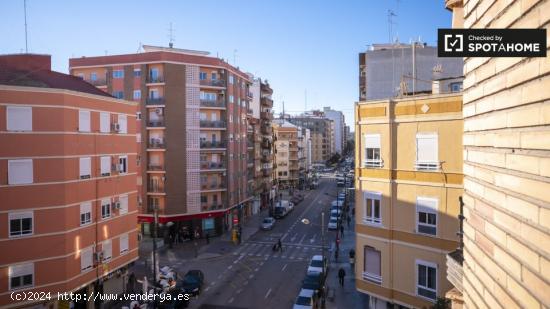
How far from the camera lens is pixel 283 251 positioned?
137 feet

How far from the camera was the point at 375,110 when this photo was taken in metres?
19.1

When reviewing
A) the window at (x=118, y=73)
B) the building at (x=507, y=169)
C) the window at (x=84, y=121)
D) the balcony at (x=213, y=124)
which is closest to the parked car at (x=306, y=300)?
the window at (x=84, y=121)

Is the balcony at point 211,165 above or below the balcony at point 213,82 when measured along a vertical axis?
below

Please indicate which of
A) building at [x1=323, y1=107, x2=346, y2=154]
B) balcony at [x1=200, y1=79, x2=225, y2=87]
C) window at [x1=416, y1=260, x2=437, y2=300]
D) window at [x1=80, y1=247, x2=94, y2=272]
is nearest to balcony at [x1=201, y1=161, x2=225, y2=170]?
balcony at [x1=200, y1=79, x2=225, y2=87]

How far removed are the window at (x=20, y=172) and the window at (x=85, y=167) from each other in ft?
9.82

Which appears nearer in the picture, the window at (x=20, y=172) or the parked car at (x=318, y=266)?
the window at (x=20, y=172)

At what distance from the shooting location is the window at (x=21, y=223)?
864 inches

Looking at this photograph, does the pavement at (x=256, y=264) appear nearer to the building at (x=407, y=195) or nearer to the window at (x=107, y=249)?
the window at (x=107, y=249)


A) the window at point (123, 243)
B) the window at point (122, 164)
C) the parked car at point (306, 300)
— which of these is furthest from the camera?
the window at point (122, 164)

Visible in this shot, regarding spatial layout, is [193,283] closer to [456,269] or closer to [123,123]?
[123,123]

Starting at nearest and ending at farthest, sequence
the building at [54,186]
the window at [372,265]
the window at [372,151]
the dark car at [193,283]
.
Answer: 1. the window at [372,265]
2. the window at [372,151]
3. the building at [54,186]
4. the dark car at [193,283]

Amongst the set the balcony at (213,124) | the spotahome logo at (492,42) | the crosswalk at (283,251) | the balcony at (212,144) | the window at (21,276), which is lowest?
the crosswalk at (283,251)

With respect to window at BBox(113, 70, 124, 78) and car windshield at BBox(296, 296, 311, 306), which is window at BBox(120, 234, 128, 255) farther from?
window at BBox(113, 70, 124, 78)

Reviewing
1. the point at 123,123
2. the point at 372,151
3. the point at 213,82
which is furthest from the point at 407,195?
the point at 213,82
